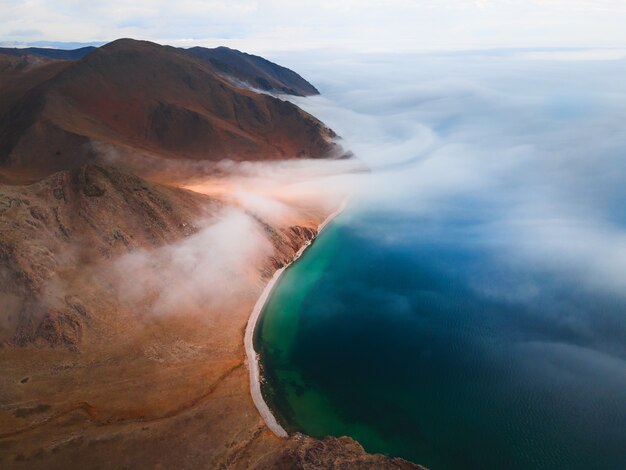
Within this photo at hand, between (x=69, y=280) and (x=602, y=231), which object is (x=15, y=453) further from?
(x=602, y=231)

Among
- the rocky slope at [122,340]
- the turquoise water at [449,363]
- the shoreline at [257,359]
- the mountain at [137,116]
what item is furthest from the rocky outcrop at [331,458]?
the mountain at [137,116]

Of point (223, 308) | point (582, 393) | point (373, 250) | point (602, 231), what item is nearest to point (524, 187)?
point (602, 231)

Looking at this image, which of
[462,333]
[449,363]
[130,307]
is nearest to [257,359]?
[130,307]

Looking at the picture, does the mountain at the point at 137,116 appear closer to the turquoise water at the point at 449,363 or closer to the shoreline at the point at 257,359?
the shoreline at the point at 257,359

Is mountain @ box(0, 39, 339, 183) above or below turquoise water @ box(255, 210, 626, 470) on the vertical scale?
above

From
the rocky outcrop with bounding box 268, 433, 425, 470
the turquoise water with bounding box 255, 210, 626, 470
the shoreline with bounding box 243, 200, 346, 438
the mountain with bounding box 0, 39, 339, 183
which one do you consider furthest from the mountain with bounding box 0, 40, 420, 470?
the turquoise water with bounding box 255, 210, 626, 470

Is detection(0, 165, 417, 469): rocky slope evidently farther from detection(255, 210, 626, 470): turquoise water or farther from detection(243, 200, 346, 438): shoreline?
detection(255, 210, 626, 470): turquoise water
